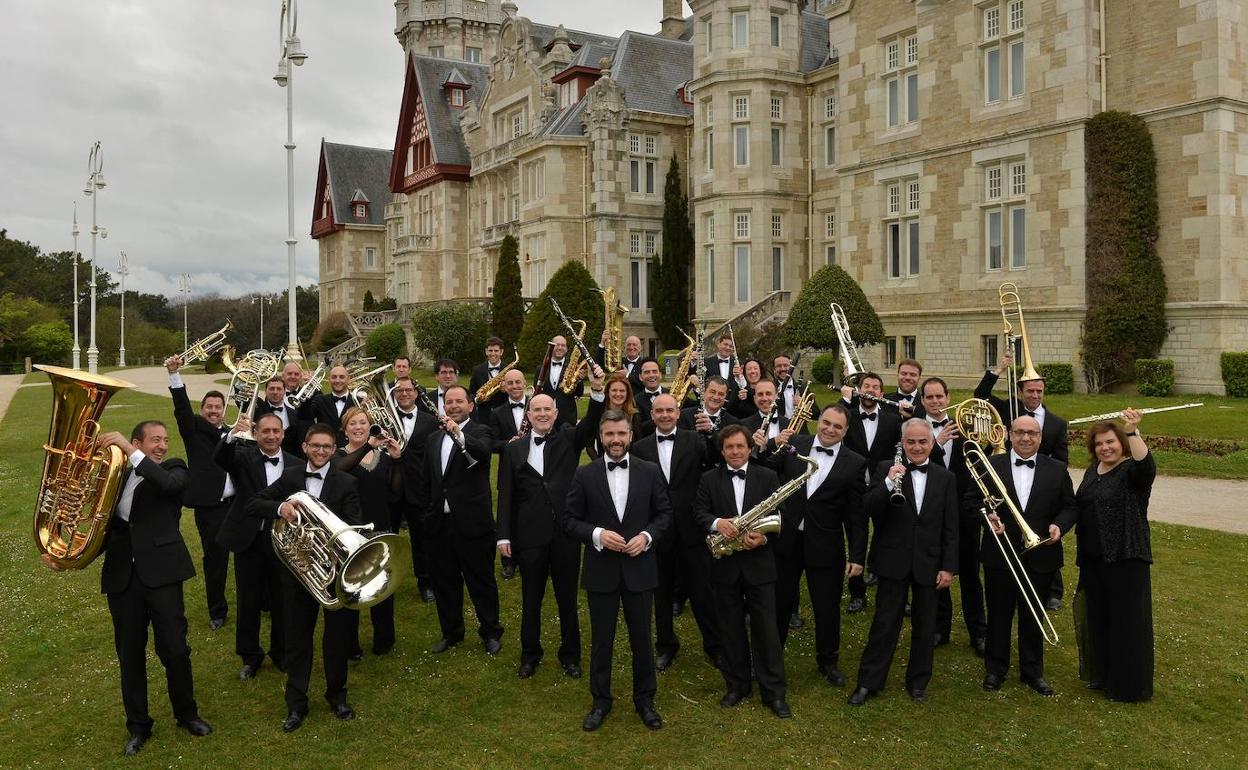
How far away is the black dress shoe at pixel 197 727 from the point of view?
6.57m

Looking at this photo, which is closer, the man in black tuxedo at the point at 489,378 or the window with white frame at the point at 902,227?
the man in black tuxedo at the point at 489,378

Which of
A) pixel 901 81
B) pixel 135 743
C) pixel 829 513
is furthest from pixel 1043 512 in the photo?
pixel 901 81

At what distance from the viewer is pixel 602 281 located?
37.2 m

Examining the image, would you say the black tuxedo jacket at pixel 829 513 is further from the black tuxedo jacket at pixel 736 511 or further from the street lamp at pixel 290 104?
the street lamp at pixel 290 104

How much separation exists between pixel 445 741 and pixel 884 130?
77.9 feet

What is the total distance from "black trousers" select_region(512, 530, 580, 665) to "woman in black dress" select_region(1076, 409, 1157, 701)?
12.3 feet

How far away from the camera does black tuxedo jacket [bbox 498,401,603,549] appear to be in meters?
7.61

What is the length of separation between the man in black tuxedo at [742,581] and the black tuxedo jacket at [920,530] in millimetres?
782

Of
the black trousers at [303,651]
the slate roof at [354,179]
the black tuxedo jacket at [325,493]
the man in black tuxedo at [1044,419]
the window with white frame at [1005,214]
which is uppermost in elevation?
the slate roof at [354,179]

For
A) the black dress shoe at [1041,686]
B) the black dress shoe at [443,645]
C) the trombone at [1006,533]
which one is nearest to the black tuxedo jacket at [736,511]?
the trombone at [1006,533]

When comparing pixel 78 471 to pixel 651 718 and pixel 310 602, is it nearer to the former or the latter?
pixel 310 602

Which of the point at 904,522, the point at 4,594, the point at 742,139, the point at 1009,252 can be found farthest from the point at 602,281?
the point at 904,522

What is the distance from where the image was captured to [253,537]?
7484 mm

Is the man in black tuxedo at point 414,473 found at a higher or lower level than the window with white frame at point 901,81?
lower
